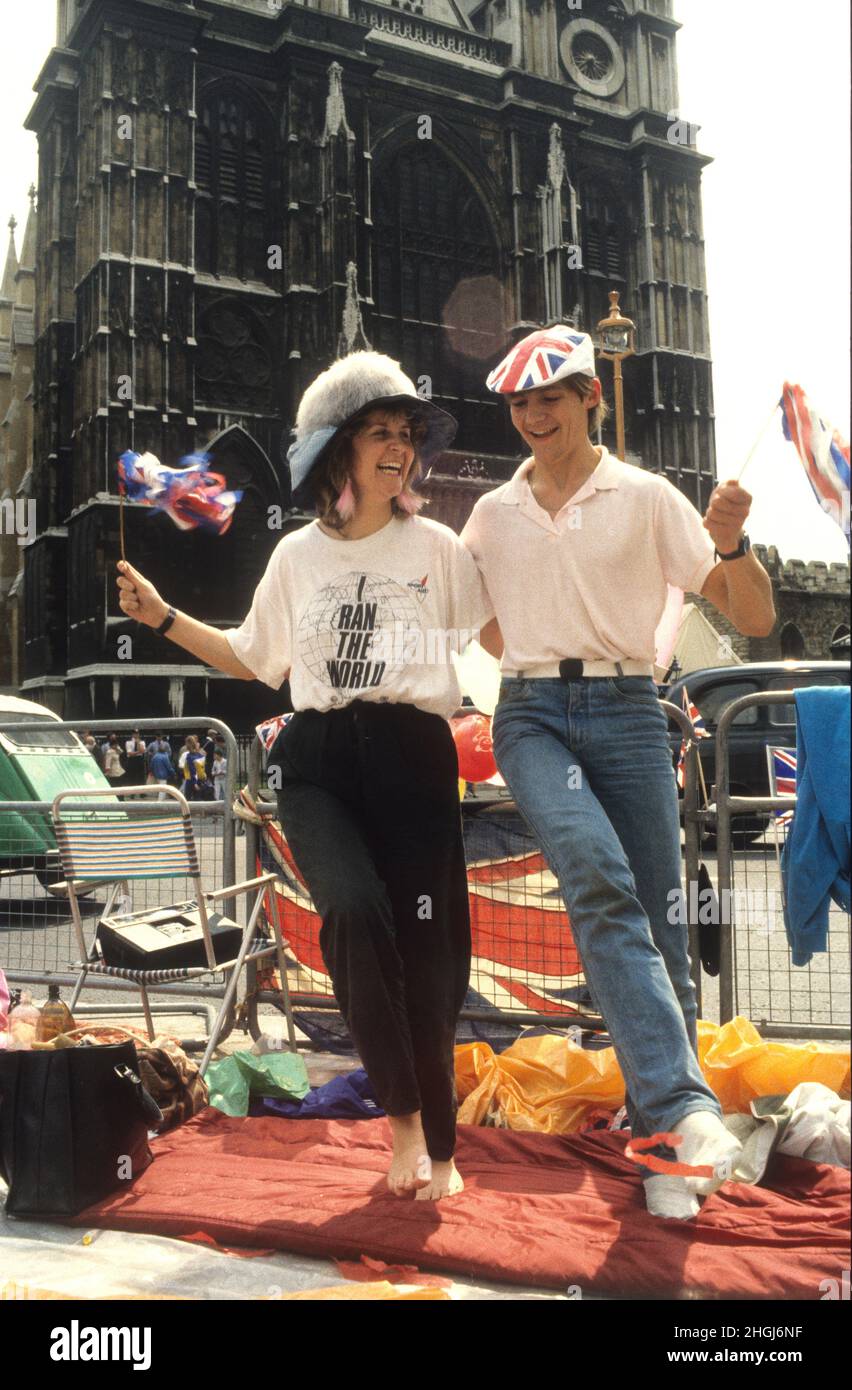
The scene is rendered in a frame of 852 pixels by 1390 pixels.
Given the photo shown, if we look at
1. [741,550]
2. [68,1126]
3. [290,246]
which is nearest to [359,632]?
[741,550]

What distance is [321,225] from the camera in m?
30.1

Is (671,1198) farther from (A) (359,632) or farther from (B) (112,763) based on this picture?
(B) (112,763)

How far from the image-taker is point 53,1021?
4016mm

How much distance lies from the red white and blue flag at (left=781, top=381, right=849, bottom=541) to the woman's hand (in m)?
1.81

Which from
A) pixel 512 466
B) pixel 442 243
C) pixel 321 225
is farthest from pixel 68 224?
pixel 512 466

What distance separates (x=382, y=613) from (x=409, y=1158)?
1384 millimetres

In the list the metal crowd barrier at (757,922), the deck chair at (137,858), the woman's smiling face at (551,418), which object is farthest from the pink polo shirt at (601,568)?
the deck chair at (137,858)

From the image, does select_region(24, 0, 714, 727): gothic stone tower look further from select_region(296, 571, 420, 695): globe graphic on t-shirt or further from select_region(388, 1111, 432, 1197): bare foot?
select_region(388, 1111, 432, 1197): bare foot

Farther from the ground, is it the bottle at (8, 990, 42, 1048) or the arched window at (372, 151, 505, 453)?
A: the arched window at (372, 151, 505, 453)

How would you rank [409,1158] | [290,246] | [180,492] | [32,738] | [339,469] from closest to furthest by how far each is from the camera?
[409,1158]
[339,469]
[180,492]
[32,738]
[290,246]

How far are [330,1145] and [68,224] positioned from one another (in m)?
32.2

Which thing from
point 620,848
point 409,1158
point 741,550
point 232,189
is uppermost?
point 232,189

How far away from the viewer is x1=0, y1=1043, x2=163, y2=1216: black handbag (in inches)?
122

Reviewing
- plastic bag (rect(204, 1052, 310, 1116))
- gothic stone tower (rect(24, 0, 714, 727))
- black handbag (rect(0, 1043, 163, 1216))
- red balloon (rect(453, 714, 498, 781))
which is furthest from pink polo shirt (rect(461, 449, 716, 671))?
gothic stone tower (rect(24, 0, 714, 727))
